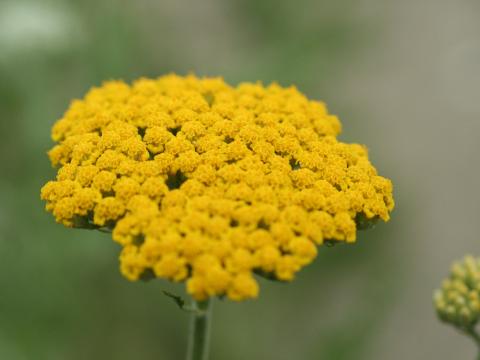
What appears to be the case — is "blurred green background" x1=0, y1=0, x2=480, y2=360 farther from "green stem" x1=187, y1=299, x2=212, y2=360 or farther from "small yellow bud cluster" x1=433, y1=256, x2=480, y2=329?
"green stem" x1=187, y1=299, x2=212, y2=360

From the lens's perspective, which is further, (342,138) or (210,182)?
(342,138)

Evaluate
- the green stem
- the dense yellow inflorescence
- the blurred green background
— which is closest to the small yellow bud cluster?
the dense yellow inflorescence

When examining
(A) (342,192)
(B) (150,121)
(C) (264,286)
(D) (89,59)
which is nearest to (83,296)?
(C) (264,286)

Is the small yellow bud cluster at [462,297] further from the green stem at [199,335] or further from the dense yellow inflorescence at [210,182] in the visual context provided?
the green stem at [199,335]

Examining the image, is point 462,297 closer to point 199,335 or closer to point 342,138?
point 199,335

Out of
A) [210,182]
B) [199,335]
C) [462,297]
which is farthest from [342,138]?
[210,182]

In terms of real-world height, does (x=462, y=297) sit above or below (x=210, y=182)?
below
